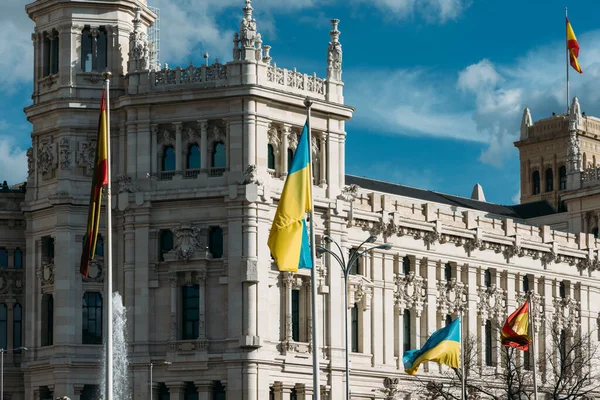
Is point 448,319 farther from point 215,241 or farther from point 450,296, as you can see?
point 215,241

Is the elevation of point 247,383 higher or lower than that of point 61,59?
lower

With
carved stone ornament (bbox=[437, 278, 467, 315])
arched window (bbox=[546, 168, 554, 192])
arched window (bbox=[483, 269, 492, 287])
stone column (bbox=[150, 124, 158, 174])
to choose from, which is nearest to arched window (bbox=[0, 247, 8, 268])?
stone column (bbox=[150, 124, 158, 174])

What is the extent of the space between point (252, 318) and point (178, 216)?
25.1 feet

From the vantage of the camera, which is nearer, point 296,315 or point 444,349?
point 444,349

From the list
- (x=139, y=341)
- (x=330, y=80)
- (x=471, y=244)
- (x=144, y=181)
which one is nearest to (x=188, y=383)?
(x=139, y=341)

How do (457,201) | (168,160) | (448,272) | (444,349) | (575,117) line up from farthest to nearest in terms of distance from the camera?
(575,117) → (457,201) → (448,272) → (168,160) → (444,349)

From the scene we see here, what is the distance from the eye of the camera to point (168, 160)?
105m

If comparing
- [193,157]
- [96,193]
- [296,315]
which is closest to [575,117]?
[296,315]

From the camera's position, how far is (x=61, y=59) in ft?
352

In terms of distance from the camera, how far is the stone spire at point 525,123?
168 metres

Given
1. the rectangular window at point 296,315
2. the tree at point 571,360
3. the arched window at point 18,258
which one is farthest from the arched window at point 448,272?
the arched window at point 18,258

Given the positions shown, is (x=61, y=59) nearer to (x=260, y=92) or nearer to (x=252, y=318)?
(x=260, y=92)

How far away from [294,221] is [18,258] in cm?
4387

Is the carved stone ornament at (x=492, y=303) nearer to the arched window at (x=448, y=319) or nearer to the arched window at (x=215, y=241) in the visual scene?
the arched window at (x=448, y=319)
